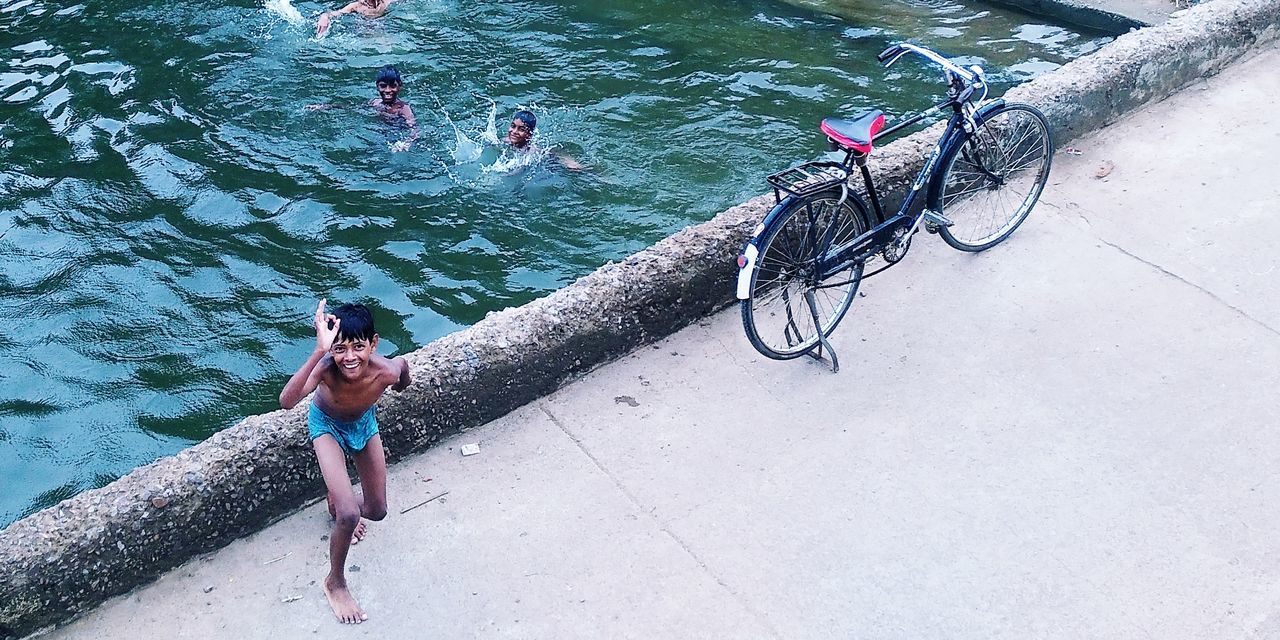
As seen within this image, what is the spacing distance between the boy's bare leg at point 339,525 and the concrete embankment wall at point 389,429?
1.10 feet

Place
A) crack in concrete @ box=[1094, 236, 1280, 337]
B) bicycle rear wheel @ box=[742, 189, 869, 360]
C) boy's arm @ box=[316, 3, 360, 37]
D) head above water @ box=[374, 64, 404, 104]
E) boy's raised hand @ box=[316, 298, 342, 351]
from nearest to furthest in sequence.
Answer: boy's raised hand @ box=[316, 298, 342, 351] → bicycle rear wheel @ box=[742, 189, 869, 360] → crack in concrete @ box=[1094, 236, 1280, 337] → head above water @ box=[374, 64, 404, 104] → boy's arm @ box=[316, 3, 360, 37]

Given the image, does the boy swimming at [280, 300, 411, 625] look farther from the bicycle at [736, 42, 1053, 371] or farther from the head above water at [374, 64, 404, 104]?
the head above water at [374, 64, 404, 104]

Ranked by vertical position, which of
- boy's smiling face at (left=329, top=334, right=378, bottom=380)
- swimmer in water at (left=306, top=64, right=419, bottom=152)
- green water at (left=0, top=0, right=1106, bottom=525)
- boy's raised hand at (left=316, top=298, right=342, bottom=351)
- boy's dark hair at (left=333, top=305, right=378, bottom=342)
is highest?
boy's raised hand at (left=316, top=298, right=342, bottom=351)

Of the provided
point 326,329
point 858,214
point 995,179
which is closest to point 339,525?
point 326,329

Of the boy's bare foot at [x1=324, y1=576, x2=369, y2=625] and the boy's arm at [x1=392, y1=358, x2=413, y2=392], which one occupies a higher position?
the boy's arm at [x1=392, y1=358, x2=413, y2=392]

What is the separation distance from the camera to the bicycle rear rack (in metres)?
5.03

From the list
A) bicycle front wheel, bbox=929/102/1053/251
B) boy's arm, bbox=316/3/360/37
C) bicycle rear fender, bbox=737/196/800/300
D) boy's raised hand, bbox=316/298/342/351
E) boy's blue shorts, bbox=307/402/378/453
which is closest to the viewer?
boy's raised hand, bbox=316/298/342/351

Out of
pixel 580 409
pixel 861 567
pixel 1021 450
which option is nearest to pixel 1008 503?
pixel 1021 450

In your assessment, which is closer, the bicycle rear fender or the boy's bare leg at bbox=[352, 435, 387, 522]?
the boy's bare leg at bbox=[352, 435, 387, 522]

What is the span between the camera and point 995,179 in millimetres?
6090

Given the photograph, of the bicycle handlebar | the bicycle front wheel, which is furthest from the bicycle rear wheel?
the bicycle handlebar

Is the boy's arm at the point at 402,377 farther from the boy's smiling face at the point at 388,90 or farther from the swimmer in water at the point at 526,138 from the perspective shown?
the boy's smiling face at the point at 388,90

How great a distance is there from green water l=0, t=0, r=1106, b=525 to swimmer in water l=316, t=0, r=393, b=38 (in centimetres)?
11

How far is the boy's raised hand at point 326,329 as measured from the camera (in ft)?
12.6
